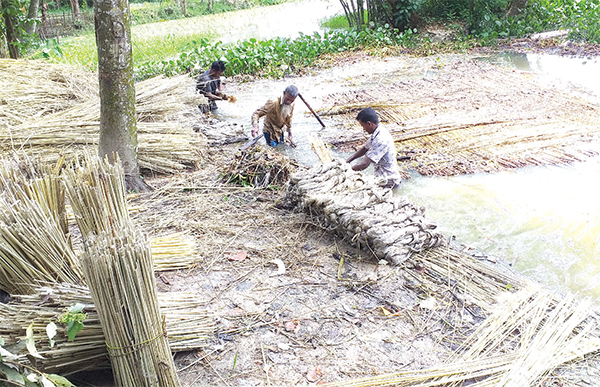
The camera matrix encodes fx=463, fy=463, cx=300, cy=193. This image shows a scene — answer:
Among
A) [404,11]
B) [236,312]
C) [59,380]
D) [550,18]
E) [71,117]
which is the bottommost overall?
[236,312]

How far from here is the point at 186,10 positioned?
24.5 meters

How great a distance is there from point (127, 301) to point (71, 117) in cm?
408

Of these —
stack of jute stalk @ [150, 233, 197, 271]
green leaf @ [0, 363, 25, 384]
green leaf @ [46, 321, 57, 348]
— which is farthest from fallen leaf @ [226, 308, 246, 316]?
green leaf @ [0, 363, 25, 384]

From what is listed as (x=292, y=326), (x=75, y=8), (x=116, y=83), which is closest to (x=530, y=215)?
(x=292, y=326)

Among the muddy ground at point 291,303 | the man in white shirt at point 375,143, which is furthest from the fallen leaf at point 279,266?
the man in white shirt at point 375,143

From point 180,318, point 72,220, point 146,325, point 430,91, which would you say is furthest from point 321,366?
point 430,91

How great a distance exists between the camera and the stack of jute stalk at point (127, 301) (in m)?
1.99

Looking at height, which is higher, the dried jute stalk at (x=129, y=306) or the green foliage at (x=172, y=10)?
the green foliage at (x=172, y=10)

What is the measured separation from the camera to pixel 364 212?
3.93 m

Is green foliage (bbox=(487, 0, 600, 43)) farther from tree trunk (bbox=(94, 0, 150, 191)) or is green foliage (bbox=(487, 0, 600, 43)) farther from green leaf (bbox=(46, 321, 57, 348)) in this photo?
green leaf (bbox=(46, 321, 57, 348))

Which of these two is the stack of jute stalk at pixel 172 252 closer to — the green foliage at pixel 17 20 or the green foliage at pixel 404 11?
the green foliage at pixel 17 20

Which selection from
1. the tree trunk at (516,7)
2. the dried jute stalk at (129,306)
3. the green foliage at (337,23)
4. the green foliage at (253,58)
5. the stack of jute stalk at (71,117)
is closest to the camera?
the dried jute stalk at (129,306)

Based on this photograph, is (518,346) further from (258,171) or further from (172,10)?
(172,10)

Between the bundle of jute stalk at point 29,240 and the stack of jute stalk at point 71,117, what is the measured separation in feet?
6.13
